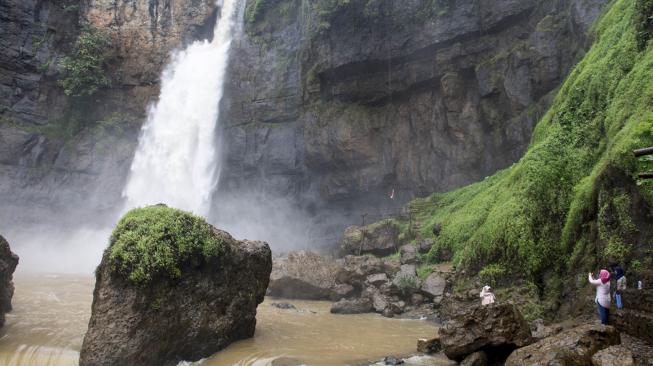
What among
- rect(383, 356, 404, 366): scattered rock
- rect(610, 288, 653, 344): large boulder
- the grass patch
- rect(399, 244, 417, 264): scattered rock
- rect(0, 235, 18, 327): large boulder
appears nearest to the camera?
rect(610, 288, 653, 344): large boulder

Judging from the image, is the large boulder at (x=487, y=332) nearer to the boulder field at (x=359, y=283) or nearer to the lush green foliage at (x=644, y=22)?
the boulder field at (x=359, y=283)

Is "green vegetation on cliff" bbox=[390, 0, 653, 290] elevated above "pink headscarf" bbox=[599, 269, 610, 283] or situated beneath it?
elevated above

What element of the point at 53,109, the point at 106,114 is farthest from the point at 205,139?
the point at 53,109

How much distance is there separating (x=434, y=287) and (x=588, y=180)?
6.01m

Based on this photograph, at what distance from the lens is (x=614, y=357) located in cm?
566

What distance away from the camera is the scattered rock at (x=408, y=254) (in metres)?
18.4

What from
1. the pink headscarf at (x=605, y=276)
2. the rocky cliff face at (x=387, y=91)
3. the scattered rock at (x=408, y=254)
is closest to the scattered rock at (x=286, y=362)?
the pink headscarf at (x=605, y=276)

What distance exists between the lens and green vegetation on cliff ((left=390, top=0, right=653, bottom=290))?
28.0 ft

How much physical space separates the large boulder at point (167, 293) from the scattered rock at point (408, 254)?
9038 mm

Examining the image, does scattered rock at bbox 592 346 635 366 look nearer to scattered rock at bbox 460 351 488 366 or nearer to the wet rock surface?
scattered rock at bbox 460 351 488 366

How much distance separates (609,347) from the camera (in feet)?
19.5

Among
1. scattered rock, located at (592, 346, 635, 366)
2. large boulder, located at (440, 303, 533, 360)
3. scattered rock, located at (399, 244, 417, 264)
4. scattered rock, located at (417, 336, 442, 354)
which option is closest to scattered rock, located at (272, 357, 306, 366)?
scattered rock, located at (417, 336, 442, 354)

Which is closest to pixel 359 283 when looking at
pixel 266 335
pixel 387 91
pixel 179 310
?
pixel 266 335

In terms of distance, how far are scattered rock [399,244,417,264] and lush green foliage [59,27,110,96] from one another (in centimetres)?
2691
